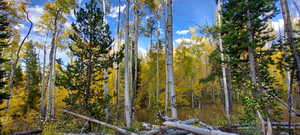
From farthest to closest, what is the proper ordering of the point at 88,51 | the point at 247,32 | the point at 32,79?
1. the point at 32,79
2. the point at 247,32
3. the point at 88,51

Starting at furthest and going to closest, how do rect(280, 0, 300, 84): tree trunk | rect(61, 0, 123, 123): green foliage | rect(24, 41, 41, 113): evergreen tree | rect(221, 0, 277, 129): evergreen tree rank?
rect(24, 41, 41, 113): evergreen tree → rect(221, 0, 277, 129): evergreen tree → rect(61, 0, 123, 123): green foliage → rect(280, 0, 300, 84): tree trunk

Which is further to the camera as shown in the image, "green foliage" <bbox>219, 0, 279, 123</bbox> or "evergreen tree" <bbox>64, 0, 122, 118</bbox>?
"green foliage" <bbox>219, 0, 279, 123</bbox>

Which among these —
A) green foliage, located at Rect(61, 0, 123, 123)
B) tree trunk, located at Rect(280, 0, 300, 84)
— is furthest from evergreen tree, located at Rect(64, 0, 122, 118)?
tree trunk, located at Rect(280, 0, 300, 84)

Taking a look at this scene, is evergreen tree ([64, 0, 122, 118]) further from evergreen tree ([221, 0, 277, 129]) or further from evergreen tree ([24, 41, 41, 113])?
evergreen tree ([24, 41, 41, 113])

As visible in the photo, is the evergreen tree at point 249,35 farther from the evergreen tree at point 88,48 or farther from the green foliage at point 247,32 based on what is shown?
the evergreen tree at point 88,48

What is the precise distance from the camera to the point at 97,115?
5.77 m

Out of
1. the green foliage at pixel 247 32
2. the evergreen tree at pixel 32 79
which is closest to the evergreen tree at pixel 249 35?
the green foliage at pixel 247 32

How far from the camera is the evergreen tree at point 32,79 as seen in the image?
15245 millimetres

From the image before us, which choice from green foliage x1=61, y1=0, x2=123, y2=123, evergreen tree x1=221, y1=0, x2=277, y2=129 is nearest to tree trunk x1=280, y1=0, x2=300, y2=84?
evergreen tree x1=221, y1=0, x2=277, y2=129

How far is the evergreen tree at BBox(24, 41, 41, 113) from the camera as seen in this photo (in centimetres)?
1525

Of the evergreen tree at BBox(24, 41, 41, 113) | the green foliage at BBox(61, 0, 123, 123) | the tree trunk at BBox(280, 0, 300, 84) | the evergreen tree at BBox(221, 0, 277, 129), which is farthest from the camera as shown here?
the evergreen tree at BBox(24, 41, 41, 113)

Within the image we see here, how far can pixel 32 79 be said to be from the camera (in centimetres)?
1666

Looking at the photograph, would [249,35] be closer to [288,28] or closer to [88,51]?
[288,28]

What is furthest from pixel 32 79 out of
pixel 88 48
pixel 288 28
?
pixel 288 28
